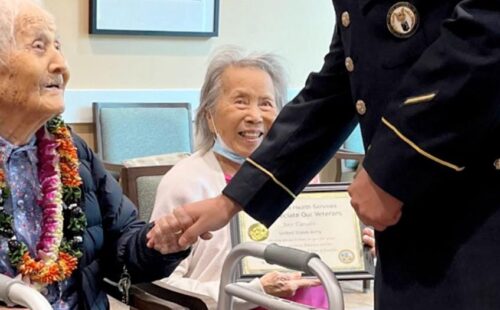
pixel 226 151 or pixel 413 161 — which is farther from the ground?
pixel 413 161

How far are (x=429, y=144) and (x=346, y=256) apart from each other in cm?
121

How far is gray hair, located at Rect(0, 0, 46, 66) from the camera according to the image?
1.67 m

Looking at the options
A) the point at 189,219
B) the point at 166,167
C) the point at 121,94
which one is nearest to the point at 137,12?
the point at 121,94

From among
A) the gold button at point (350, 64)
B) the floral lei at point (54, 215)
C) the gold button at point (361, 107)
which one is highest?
the gold button at point (350, 64)

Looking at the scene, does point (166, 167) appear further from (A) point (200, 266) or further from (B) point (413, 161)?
(B) point (413, 161)

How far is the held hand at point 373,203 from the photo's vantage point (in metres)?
0.97

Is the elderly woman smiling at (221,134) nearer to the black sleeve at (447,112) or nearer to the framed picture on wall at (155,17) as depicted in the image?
the black sleeve at (447,112)

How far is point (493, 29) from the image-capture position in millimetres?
877

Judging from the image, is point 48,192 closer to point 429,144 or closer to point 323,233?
point 323,233

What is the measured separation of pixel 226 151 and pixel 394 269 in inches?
50.9

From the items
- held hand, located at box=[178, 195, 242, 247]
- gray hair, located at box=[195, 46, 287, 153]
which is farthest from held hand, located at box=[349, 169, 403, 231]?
gray hair, located at box=[195, 46, 287, 153]

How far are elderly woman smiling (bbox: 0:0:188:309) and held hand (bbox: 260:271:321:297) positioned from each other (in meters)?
0.27

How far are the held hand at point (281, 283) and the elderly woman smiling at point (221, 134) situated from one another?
17cm

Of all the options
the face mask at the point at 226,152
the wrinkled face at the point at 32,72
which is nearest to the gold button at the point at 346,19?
the wrinkled face at the point at 32,72
